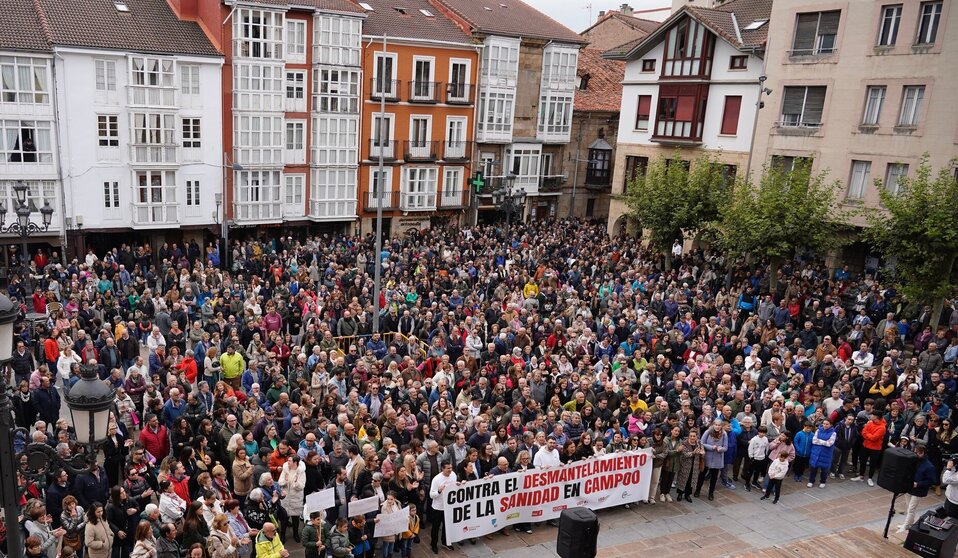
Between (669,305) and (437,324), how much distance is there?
757cm

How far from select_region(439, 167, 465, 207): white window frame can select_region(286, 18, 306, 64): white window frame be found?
10.3 m

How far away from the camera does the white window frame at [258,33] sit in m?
33.1

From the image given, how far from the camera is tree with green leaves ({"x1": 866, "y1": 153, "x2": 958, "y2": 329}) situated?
2108 cm

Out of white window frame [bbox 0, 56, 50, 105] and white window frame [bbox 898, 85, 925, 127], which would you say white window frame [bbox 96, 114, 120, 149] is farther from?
white window frame [bbox 898, 85, 925, 127]

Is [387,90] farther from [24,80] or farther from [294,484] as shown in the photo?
[294,484]

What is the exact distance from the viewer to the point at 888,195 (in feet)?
73.7

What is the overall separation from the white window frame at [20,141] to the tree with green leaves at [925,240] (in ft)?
102

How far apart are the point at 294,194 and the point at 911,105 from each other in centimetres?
2730

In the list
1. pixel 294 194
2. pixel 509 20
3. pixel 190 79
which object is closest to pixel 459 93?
pixel 509 20

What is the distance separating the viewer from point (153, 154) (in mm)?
32781

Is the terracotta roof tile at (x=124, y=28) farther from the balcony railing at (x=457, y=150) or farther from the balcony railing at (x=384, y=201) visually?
the balcony railing at (x=457, y=150)

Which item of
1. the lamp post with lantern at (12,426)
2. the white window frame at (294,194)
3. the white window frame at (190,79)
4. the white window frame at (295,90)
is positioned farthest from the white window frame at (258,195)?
the lamp post with lantern at (12,426)

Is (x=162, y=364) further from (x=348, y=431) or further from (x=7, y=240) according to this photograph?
(x=7, y=240)

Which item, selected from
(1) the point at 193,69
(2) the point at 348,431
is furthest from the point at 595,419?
(1) the point at 193,69
